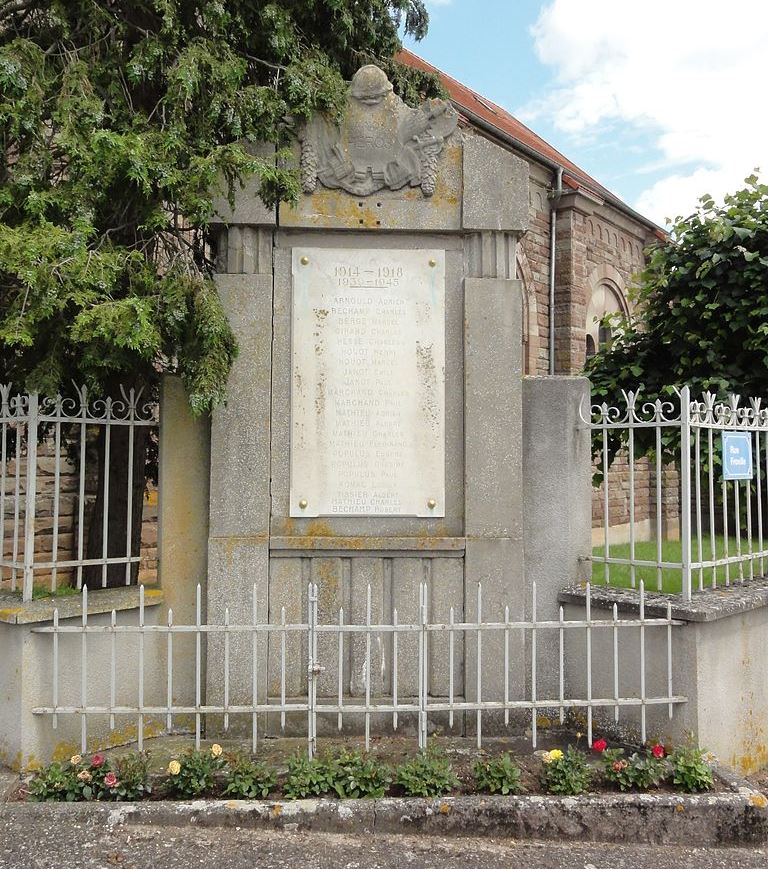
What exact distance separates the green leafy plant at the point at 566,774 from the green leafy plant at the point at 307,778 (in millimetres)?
1077

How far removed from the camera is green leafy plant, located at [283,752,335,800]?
147 inches

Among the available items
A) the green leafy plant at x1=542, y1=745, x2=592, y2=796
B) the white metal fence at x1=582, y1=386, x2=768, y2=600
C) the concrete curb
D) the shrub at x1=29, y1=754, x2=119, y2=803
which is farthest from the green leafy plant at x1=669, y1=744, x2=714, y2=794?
the shrub at x1=29, y1=754, x2=119, y2=803

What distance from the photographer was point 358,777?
12.5 feet

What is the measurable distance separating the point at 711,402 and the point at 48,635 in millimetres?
4074

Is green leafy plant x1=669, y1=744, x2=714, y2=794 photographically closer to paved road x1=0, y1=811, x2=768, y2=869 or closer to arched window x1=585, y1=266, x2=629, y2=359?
paved road x1=0, y1=811, x2=768, y2=869

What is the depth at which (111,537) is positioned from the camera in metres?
5.45

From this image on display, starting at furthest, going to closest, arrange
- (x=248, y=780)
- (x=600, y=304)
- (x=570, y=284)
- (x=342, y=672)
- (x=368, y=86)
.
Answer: (x=600, y=304) < (x=570, y=284) < (x=368, y=86) < (x=342, y=672) < (x=248, y=780)

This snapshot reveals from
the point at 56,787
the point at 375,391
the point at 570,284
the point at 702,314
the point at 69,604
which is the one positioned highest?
the point at 570,284

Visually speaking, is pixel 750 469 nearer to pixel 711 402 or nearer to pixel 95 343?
pixel 711 402

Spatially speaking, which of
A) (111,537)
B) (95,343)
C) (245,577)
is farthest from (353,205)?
(111,537)

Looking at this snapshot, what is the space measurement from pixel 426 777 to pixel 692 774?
133 cm

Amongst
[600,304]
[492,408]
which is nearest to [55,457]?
[492,408]

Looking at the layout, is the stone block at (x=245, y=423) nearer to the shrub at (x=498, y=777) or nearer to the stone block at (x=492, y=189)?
the stone block at (x=492, y=189)

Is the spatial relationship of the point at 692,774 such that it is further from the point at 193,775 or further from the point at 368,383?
the point at 368,383
